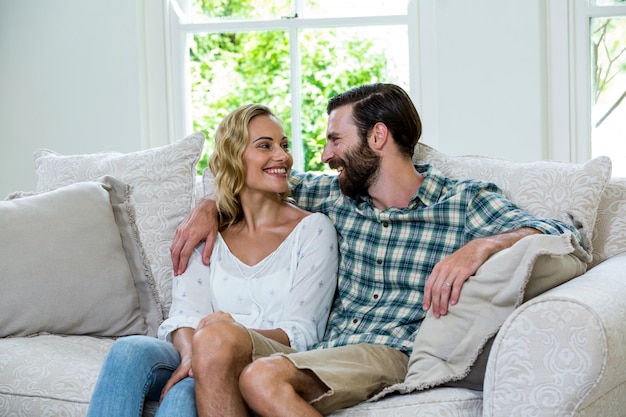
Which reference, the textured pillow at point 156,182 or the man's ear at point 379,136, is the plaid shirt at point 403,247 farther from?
the textured pillow at point 156,182

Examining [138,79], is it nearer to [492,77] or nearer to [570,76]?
[492,77]

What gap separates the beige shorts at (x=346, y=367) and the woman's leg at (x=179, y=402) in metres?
0.15

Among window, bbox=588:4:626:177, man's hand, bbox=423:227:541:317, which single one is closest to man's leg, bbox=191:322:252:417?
man's hand, bbox=423:227:541:317

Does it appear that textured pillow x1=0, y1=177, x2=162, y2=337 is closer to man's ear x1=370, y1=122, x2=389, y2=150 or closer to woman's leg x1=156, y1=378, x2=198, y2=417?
woman's leg x1=156, y1=378, x2=198, y2=417

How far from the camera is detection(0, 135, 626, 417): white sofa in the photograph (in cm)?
153

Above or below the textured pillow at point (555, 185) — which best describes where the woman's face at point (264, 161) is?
above

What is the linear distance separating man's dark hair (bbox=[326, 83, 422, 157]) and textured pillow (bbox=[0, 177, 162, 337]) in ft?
2.42

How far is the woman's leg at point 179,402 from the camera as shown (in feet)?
5.59

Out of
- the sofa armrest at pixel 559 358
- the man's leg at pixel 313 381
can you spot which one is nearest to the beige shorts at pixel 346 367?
the man's leg at pixel 313 381

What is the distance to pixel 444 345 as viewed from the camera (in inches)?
68.8

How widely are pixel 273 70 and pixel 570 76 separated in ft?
3.98

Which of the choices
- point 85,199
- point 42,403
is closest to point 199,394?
point 42,403

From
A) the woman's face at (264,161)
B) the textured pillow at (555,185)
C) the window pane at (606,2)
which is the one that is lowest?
the textured pillow at (555,185)

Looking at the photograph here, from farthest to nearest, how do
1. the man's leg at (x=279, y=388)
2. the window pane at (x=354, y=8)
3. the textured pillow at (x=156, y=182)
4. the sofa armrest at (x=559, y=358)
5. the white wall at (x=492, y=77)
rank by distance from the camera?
the window pane at (x=354, y=8), the white wall at (x=492, y=77), the textured pillow at (x=156, y=182), the man's leg at (x=279, y=388), the sofa armrest at (x=559, y=358)
